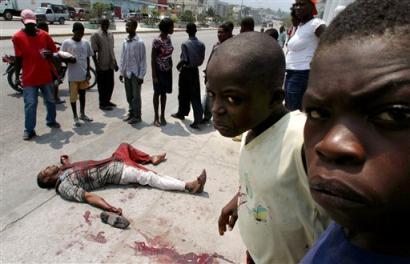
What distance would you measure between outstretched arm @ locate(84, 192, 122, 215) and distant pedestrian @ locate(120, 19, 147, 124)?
2450mm

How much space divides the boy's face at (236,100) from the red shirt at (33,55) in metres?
4.04

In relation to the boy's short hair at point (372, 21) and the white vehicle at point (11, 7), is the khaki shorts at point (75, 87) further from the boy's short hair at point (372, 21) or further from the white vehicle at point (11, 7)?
the white vehicle at point (11, 7)

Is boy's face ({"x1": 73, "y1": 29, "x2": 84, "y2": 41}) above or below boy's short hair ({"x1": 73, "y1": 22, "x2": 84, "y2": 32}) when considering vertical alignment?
below

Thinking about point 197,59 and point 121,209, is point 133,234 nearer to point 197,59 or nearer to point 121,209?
point 121,209

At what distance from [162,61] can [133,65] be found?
478mm

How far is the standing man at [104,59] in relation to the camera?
5629 millimetres

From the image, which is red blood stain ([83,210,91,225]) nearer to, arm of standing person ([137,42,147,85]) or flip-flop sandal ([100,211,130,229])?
flip-flop sandal ([100,211,130,229])

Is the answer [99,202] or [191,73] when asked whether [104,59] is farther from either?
[99,202]

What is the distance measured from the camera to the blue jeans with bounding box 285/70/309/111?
3.87m

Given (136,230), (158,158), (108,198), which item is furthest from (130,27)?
(136,230)

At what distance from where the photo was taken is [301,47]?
3.77 m

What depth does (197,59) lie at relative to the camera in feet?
17.0

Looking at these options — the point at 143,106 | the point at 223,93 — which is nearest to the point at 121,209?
the point at 223,93

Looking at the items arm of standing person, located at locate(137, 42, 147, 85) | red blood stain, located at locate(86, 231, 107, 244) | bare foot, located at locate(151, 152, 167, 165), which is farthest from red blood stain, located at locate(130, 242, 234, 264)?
arm of standing person, located at locate(137, 42, 147, 85)
